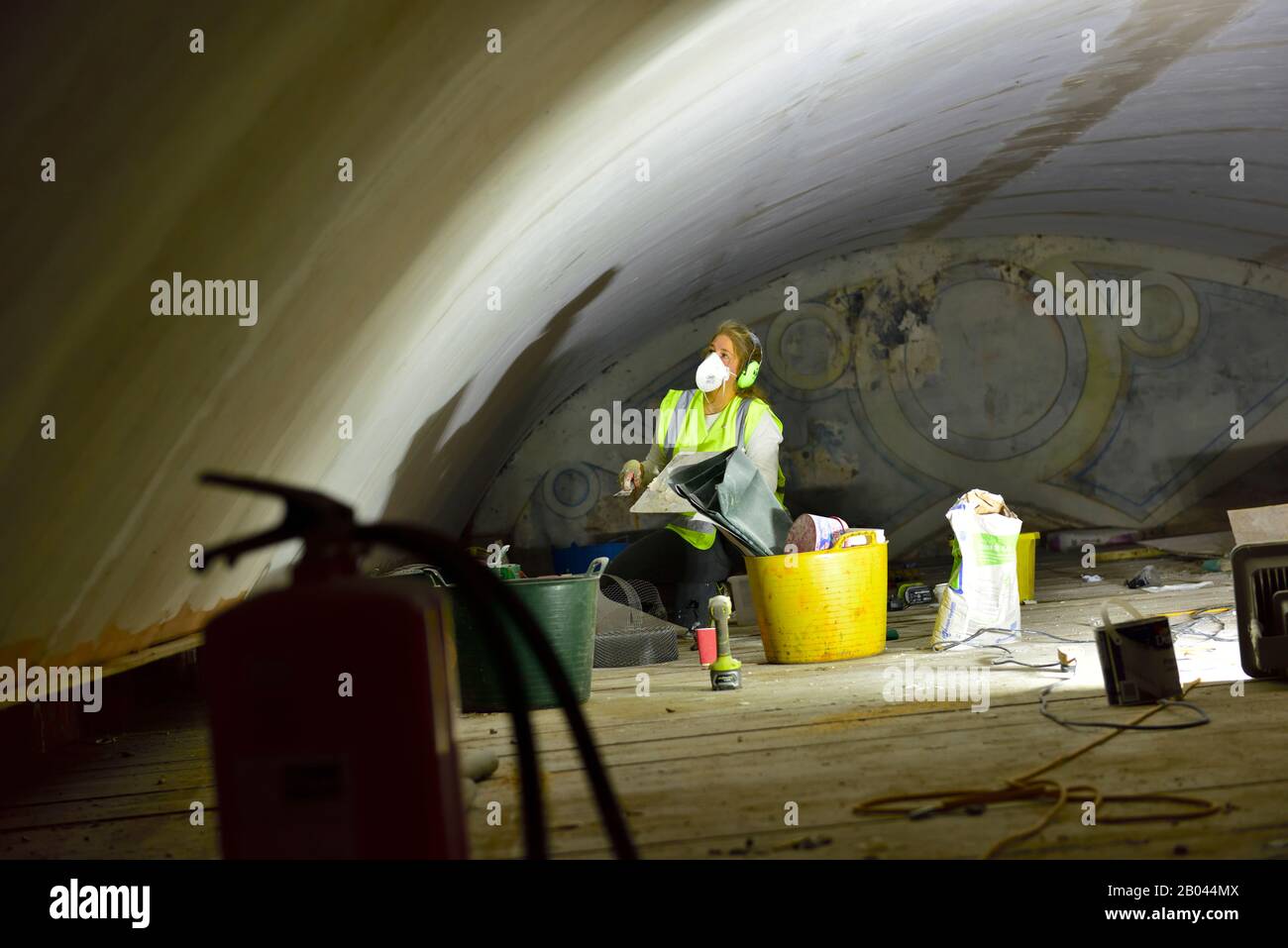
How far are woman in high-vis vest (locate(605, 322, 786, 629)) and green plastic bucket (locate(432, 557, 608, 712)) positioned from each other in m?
2.38

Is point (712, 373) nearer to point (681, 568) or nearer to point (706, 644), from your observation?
point (681, 568)

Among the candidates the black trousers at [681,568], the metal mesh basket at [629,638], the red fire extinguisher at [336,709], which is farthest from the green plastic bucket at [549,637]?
the black trousers at [681,568]

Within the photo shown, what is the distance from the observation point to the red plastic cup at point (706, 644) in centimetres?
Answer: 420

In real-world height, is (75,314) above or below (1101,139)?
below

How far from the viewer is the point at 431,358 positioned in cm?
388

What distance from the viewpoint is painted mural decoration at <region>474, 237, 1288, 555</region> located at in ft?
26.3

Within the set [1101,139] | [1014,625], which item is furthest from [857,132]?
[1014,625]

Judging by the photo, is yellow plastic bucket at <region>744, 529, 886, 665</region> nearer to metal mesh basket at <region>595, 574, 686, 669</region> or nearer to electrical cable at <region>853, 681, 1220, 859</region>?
metal mesh basket at <region>595, 574, 686, 669</region>

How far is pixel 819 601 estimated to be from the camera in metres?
4.09

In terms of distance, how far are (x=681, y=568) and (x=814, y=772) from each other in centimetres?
362

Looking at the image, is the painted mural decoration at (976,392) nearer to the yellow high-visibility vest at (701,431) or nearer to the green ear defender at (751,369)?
the yellow high-visibility vest at (701,431)

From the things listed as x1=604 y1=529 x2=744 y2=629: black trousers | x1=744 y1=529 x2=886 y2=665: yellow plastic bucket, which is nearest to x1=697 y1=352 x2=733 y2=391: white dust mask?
x1=604 y1=529 x2=744 y2=629: black trousers

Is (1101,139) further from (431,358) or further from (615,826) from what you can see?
(615,826)
